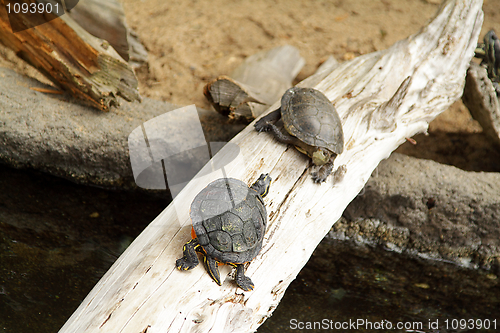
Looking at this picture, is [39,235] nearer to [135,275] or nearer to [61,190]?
[61,190]

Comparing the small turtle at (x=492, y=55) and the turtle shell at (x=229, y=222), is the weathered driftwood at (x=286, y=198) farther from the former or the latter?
the small turtle at (x=492, y=55)

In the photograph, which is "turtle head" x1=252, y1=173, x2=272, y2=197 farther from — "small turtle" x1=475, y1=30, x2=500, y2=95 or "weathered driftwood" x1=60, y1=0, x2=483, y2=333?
"small turtle" x1=475, y1=30, x2=500, y2=95

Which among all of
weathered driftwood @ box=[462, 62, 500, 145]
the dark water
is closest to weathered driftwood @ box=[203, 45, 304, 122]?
the dark water

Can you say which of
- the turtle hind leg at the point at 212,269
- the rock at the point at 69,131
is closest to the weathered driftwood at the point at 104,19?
the rock at the point at 69,131

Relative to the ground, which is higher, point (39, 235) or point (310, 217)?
point (310, 217)

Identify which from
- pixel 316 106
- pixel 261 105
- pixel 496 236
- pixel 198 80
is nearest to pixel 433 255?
pixel 496 236

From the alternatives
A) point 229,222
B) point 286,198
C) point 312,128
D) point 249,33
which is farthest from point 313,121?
point 249,33
